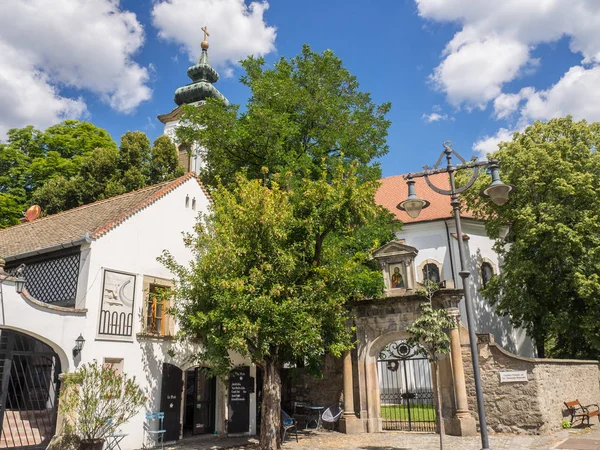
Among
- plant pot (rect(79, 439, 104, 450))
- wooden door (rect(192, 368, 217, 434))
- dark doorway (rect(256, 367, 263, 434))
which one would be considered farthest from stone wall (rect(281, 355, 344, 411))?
plant pot (rect(79, 439, 104, 450))

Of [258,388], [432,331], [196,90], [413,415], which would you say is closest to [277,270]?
[432,331]

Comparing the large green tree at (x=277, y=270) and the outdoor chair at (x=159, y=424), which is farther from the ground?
the large green tree at (x=277, y=270)

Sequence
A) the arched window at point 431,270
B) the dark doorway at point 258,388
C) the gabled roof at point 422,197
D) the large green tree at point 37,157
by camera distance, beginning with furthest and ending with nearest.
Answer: the large green tree at point 37,157
the gabled roof at point 422,197
the arched window at point 431,270
the dark doorway at point 258,388

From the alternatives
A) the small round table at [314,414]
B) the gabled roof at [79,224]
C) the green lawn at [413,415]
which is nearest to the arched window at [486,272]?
the green lawn at [413,415]

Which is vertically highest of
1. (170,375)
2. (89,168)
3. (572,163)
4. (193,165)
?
(193,165)

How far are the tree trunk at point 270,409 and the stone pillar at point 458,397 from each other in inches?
232

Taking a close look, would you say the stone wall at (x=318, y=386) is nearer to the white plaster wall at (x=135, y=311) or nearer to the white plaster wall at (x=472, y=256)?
the white plaster wall at (x=135, y=311)

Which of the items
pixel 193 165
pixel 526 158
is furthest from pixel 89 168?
pixel 526 158

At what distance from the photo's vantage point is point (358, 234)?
18234 millimetres

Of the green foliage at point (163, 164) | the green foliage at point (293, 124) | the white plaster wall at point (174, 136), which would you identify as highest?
the white plaster wall at point (174, 136)

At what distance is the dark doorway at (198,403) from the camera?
1703cm

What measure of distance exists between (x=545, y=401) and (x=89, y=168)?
26944 millimetres

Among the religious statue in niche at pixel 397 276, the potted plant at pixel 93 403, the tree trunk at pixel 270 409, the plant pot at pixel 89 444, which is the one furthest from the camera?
the religious statue in niche at pixel 397 276

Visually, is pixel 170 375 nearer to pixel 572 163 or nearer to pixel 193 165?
pixel 572 163
